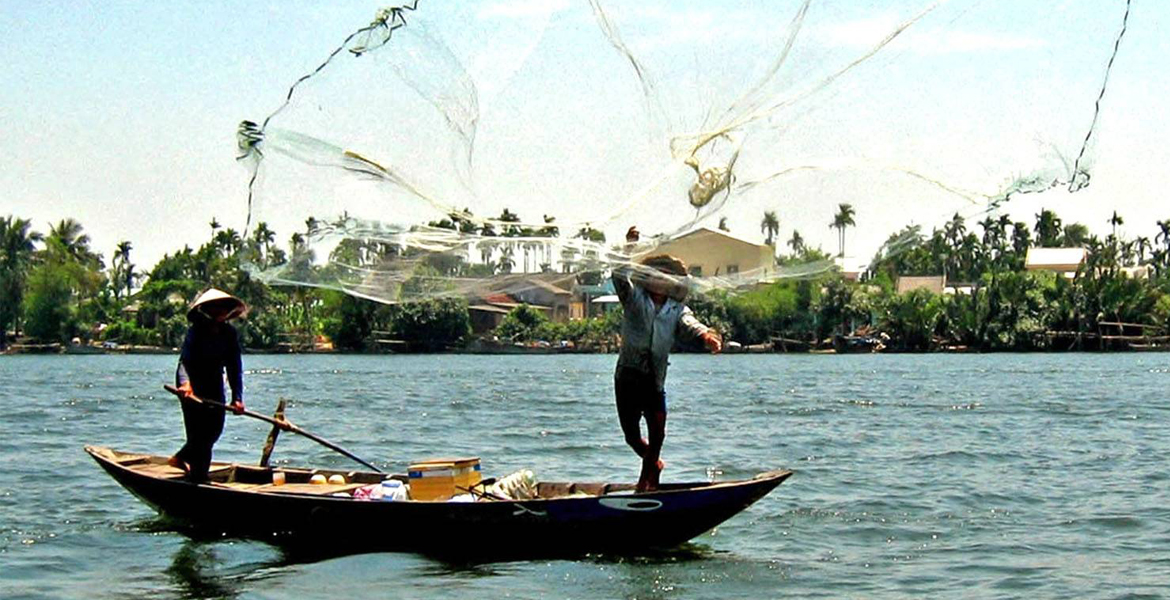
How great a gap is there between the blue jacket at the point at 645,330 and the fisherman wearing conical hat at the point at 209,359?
12.2 feet

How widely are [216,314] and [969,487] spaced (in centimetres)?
1034

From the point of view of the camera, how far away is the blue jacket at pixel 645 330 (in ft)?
43.4

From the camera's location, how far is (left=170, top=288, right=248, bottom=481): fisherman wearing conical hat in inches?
570

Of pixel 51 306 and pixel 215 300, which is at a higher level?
pixel 51 306

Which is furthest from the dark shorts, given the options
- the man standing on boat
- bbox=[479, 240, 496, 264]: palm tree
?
bbox=[479, 240, 496, 264]: palm tree

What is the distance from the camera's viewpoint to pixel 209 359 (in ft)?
47.9

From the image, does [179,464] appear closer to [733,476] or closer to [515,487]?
[515,487]

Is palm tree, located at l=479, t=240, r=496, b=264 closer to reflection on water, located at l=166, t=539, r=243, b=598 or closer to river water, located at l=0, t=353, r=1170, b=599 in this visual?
river water, located at l=0, t=353, r=1170, b=599

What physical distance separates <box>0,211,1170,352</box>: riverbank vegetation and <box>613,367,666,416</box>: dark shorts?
211 ft

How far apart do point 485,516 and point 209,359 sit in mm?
3029

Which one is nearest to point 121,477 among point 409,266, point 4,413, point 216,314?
point 216,314

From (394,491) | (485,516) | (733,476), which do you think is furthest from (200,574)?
(733,476)

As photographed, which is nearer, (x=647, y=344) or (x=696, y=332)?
(x=647, y=344)

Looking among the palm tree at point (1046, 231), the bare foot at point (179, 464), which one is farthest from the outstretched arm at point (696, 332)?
the palm tree at point (1046, 231)
